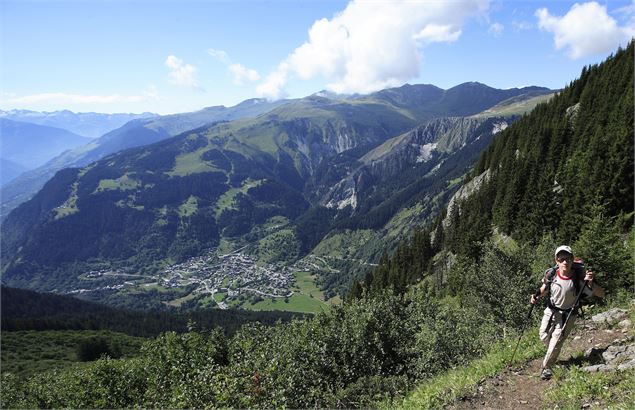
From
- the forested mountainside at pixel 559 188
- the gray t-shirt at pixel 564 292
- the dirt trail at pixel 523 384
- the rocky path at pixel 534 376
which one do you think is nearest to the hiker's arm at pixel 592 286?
the gray t-shirt at pixel 564 292

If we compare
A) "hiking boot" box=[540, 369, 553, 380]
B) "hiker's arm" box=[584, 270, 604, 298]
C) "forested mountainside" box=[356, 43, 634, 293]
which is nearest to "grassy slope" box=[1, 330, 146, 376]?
"forested mountainside" box=[356, 43, 634, 293]

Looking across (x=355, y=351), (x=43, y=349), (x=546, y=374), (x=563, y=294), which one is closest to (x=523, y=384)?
(x=546, y=374)

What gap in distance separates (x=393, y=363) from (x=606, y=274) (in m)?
16.1

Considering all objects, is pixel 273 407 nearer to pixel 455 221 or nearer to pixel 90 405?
pixel 90 405

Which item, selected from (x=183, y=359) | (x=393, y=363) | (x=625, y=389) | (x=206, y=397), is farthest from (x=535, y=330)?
(x=183, y=359)

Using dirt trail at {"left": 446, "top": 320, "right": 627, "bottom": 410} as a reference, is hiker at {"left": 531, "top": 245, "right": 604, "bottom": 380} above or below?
above

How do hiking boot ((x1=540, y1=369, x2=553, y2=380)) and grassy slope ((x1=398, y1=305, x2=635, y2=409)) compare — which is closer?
grassy slope ((x1=398, y1=305, x2=635, y2=409))

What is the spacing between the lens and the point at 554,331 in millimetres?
12406

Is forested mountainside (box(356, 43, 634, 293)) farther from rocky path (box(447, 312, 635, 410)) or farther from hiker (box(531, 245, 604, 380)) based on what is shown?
hiker (box(531, 245, 604, 380))

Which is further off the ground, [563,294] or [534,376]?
[563,294]

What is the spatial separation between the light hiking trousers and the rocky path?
2.12 ft

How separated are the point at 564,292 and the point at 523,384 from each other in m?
3.41

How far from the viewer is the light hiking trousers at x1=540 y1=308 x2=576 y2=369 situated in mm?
12047

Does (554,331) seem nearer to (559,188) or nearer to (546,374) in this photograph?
(546,374)
